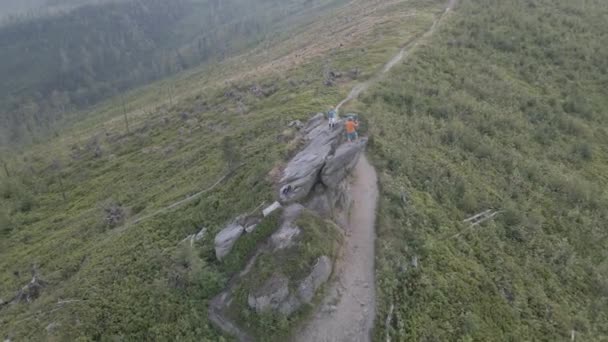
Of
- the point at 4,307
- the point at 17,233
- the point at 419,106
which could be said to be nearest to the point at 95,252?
the point at 4,307

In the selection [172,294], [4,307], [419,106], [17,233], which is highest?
[419,106]

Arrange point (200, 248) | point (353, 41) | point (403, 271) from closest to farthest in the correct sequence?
point (403, 271), point (200, 248), point (353, 41)

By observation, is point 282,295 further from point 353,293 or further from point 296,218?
point 296,218

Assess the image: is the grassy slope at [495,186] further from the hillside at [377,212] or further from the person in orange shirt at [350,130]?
the person in orange shirt at [350,130]

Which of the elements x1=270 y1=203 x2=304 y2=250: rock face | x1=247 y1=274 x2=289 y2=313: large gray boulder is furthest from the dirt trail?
x1=270 y1=203 x2=304 y2=250: rock face

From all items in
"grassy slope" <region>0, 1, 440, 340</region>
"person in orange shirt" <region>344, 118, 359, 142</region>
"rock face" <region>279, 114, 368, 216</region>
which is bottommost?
"grassy slope" <region>0, 1, 440, 340</region>

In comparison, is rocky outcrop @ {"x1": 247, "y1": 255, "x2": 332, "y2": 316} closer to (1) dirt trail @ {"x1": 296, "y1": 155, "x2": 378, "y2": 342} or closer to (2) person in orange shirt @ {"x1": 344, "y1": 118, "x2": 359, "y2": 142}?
(1) dirt trail @ {"x1": 296, "y1": 155, "x2": 378, "y2": 342}

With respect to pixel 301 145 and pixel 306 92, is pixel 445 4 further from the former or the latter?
pixel 301 145
